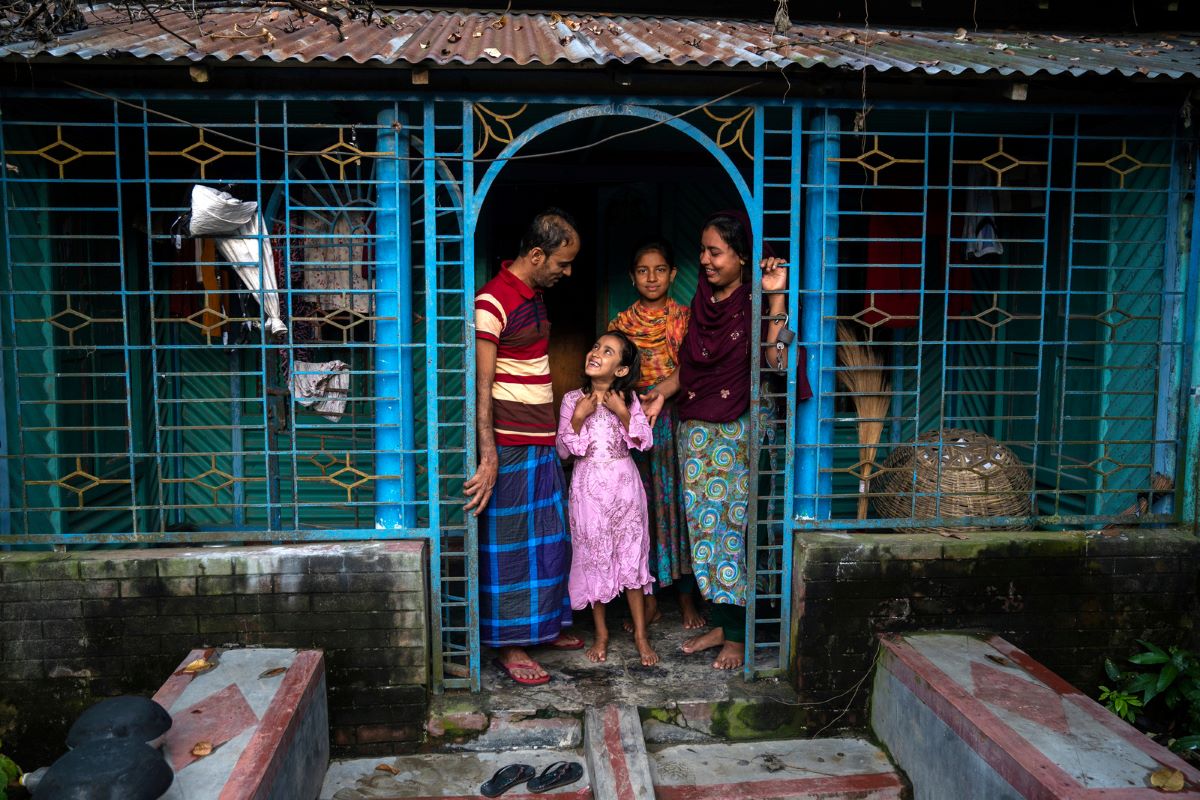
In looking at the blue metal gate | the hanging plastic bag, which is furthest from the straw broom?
the hanging plastic bag

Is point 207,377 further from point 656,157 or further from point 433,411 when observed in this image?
point 656,157

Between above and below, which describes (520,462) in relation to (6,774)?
above

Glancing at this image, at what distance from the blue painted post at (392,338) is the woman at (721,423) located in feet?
5.08

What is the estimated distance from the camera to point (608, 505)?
188 inches

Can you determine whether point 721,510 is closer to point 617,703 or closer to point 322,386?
point 617,703

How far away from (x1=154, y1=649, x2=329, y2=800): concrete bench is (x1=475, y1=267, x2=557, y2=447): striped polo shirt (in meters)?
1.51

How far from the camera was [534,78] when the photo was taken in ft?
13.9

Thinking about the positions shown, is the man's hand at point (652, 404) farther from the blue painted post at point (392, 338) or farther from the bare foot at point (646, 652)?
the blue painted post at point (392, 338)

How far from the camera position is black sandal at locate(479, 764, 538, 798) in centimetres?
407

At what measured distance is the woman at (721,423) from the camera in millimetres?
4711

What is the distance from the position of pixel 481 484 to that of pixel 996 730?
8.46ft

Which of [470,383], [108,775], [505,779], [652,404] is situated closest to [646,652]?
[505,779]

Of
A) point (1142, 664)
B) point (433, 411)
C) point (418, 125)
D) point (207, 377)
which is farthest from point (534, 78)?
point (1142, 664)

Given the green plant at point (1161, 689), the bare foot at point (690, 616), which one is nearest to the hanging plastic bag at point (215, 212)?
the bare foot at point (690, 616)
